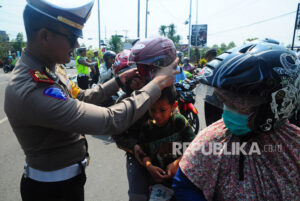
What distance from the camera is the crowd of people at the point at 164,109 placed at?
1.01 m

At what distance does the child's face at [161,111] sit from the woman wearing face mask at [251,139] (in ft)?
1.84

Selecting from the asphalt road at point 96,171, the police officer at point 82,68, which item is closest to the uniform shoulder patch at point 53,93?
the asphalt road at point 96,171

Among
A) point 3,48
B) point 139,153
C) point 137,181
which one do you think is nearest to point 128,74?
point 139,153

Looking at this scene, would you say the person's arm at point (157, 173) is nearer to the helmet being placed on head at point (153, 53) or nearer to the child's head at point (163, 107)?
the child's head at point (163, 107)

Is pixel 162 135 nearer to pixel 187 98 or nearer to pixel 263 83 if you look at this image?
pixel 263 83

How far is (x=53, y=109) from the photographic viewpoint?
1.13m

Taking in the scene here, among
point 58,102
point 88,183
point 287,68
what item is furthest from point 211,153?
point 88,183

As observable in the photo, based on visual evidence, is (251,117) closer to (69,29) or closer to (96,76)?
(69,29)

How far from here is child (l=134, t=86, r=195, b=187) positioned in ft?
5.33

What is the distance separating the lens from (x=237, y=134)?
1141mm

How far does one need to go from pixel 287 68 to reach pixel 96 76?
7.74 meters

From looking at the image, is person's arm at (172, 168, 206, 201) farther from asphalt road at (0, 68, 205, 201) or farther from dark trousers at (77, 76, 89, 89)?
dark trousers at (77, 76, 89, 89)

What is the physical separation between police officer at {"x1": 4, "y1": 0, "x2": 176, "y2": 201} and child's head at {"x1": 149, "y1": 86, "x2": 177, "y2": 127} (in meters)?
0.31

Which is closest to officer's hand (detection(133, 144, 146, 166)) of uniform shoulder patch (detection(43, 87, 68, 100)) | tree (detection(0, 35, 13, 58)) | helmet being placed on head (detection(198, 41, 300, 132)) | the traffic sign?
uniform shoulder patch (detection(43, 87, 68, 100))
